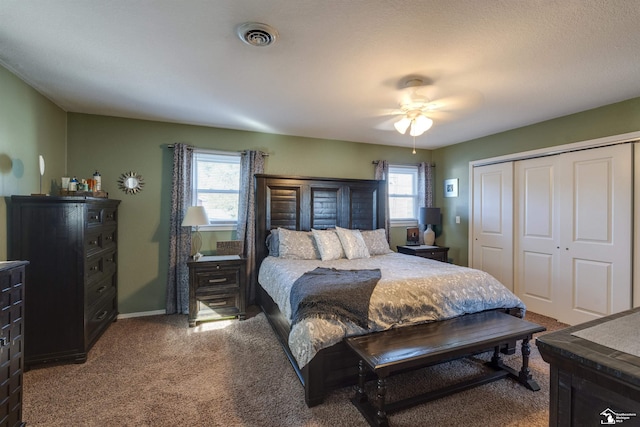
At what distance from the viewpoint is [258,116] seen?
138 inches

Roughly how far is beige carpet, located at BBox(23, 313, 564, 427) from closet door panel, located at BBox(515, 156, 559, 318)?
1.44m

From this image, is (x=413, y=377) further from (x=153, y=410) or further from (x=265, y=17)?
(x=265, y=17)

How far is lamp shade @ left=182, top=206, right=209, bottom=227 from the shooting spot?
347 centimetres

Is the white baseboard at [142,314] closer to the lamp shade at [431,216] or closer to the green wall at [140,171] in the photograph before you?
the green wall at [140,171]

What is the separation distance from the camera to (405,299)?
2289 millimetres

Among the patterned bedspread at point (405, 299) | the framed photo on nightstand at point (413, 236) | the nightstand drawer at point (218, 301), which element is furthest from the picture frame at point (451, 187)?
the nightstand drawer at point (218, 301)

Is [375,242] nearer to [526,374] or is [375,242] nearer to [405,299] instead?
[405,299]

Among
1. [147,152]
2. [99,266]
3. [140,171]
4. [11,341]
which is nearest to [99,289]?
[99,266]

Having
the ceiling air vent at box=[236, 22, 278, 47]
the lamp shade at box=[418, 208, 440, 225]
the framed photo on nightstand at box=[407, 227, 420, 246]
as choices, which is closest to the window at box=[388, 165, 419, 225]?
the framed photo on nightstand at box=[407, 227, 420, 246]

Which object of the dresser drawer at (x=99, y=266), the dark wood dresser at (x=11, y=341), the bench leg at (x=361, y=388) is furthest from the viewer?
the dresser drawer at (x=99, y=266)

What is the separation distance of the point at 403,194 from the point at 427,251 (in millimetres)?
1177

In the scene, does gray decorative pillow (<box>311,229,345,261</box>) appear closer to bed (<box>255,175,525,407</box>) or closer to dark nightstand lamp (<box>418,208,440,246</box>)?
bed (<box>255,175,525,407</box>)

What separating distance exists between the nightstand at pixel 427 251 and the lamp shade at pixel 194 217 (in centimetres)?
304

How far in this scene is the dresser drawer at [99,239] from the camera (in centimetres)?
266
